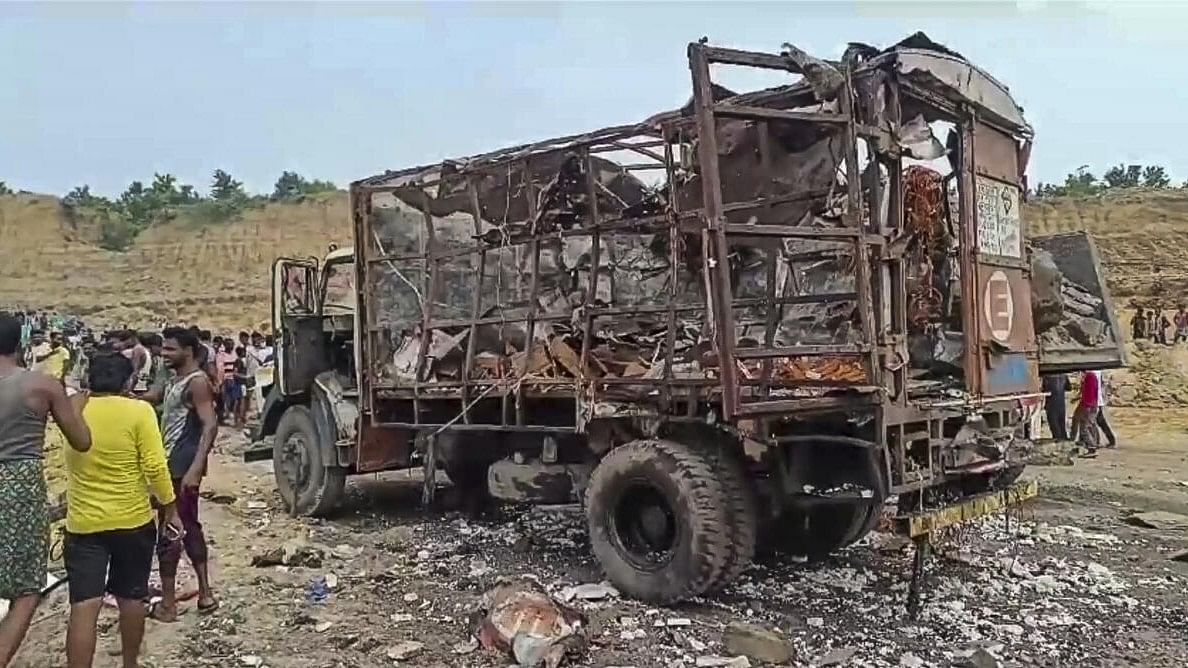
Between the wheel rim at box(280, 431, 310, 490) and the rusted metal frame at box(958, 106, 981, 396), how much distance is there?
202 inches

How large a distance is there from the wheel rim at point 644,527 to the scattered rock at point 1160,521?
4335 millimetres

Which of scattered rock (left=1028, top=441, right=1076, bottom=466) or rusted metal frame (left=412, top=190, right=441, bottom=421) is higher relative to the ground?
rusted metal frame (left=412, top=190, right=441, bottom=421)

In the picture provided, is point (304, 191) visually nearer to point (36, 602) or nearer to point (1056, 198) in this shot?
point (1056, 198)

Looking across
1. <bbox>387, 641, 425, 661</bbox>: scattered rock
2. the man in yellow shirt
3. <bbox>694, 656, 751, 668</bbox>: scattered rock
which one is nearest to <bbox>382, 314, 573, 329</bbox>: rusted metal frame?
<bbox>387, 641, 425, 661</bbox>: scattered rock

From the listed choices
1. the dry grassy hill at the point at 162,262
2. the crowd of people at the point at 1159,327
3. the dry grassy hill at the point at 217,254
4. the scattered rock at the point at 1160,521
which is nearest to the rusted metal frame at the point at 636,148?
the scattered rock at the point at 1160,521

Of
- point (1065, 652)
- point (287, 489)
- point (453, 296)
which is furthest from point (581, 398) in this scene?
point (287, 489)

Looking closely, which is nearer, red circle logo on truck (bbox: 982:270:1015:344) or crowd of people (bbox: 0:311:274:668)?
crowd of people (bbox: 0:311:274:668)

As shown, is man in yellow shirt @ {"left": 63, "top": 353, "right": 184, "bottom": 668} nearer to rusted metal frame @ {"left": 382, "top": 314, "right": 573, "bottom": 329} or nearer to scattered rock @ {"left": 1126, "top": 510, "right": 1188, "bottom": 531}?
rusted metal frame @ {"left": 382, "top": 314, "right": 573, "bottom": 329}

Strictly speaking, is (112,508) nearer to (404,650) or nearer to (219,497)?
(404,650)

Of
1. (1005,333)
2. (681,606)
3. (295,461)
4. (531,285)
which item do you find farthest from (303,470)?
(1005,333)

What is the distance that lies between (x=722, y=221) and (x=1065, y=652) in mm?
2598

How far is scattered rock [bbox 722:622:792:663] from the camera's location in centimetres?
495

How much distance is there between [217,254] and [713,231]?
41.3 metres

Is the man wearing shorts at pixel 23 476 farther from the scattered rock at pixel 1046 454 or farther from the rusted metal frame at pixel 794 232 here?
the scattered rock at pixel 1046 454
